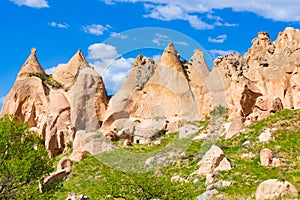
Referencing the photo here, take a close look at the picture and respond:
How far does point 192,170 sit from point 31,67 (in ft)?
83.8

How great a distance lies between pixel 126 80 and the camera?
44.7m

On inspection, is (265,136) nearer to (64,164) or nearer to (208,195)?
(208,195)

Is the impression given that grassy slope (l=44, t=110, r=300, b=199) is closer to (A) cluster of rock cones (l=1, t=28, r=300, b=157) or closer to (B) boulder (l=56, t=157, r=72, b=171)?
(B) boulder (l=56, t=157, r=72, b=171)

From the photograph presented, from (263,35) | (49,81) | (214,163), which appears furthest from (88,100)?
(263,35)

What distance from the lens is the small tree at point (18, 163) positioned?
17562 millimetres

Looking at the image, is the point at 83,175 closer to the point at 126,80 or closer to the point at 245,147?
the point at 245,147

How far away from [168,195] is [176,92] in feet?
85.1

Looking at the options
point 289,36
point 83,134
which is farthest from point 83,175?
point 289,36

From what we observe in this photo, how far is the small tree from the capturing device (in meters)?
17.6

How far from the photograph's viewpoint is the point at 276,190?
18.2m

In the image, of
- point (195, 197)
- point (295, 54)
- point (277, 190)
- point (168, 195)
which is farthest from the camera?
point (295, 54)

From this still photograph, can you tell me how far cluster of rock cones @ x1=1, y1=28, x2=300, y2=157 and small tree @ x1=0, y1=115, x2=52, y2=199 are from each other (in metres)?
16.8

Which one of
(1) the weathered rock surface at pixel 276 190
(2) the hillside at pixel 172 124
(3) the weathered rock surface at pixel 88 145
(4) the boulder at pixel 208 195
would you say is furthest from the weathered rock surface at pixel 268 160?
(3) the weathered rock surface at pixel 88 145

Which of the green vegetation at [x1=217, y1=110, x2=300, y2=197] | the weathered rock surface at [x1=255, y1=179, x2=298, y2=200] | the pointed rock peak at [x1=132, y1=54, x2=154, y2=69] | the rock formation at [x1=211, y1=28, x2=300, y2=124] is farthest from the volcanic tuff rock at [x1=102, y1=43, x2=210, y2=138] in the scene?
the weathered rock surface at [x1=255, y1=179, x2=298, y2=200]
